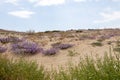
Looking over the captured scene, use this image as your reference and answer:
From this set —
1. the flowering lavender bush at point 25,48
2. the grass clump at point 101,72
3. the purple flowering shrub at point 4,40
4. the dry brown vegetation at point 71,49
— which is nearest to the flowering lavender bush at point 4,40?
the purple flowering shrub at point 4,40

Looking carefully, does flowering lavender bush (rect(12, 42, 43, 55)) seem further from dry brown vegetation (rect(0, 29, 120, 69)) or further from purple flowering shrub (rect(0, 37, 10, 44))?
purple flowering shrub (rect(0, 37, 10, 44))

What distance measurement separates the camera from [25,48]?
49.0 ft

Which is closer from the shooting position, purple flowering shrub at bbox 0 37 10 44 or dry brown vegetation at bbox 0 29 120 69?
dry brown vegetation at bbox 0 29 120 69

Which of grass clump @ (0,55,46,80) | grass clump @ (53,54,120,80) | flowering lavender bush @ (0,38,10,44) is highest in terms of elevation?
flowering lavender bush @ (0,38,10,44)

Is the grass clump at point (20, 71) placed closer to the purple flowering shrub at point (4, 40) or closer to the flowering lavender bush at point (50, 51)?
the flowering lavender bush at point (50, 51)

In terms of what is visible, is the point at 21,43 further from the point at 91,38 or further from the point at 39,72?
the point at 39,72

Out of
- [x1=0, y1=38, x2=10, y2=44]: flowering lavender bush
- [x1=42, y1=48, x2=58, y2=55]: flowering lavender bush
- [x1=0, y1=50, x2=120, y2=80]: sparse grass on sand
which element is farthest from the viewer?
[x1=0, y1=38, x2=10, y2=44]: flowering lavender bush

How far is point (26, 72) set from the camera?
836cm

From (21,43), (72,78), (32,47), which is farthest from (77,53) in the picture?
(72,78)

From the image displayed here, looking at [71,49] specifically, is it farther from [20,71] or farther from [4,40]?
[20,71]

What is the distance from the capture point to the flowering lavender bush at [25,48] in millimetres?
14461

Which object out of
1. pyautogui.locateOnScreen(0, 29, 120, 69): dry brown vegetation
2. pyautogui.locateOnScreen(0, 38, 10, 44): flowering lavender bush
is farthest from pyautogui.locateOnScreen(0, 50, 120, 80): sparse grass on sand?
pyautogui.locateOnScreen(0, 38, 10, 44): flowering lavender bush

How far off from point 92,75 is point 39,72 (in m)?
2.15

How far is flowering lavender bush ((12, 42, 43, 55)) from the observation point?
47.4 ft
